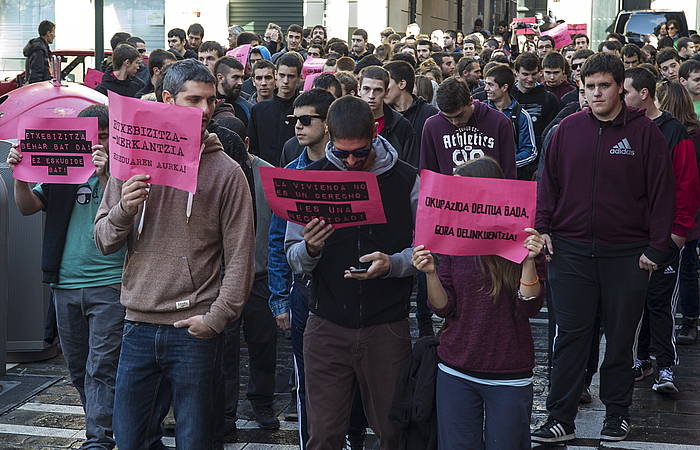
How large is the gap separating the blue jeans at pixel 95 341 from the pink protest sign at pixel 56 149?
619 mm

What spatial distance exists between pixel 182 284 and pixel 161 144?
556 mm

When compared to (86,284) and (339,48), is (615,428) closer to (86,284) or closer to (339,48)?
(86,284)

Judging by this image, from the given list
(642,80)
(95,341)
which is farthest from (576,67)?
(95,341)

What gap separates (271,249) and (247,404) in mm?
1755

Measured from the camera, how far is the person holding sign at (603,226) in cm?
613

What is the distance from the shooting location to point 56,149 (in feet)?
19.2

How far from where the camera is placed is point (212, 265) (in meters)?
4.66

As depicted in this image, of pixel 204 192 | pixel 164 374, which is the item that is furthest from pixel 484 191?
pixel 164 374

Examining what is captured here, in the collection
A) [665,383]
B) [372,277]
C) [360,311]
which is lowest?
[665,383]

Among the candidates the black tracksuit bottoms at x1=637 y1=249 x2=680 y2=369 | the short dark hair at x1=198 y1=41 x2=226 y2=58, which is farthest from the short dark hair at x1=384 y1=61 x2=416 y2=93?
the short dark hair at x1=198 y1=41 x2=226 y2=58

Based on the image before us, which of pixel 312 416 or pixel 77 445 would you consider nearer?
pixel 312 416

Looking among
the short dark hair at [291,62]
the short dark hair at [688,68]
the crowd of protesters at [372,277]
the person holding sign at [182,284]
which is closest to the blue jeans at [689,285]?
the crowd of protesters at [372,277]

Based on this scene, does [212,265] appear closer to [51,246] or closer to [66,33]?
[51,246]

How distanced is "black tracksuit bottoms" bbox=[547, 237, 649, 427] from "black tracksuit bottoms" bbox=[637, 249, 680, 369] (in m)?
1.20
